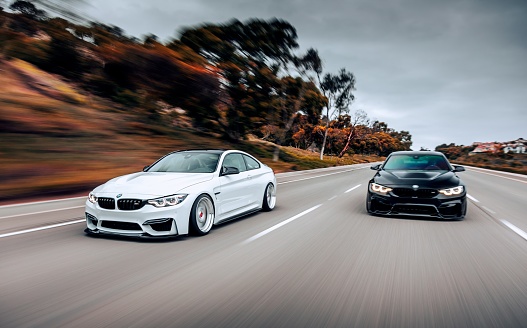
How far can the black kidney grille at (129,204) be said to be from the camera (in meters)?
5.83

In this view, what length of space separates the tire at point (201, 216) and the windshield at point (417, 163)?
15.6 ft

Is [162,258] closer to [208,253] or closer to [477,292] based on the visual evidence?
[208,253]

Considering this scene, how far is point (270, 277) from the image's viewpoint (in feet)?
14.6

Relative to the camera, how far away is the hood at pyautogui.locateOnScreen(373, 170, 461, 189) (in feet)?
27.0

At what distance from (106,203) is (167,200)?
851 mm

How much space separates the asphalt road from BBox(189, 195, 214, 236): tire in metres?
0.17

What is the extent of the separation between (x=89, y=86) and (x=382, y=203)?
77.0ft

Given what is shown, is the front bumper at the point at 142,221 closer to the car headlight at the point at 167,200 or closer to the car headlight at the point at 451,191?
the car headlight at the point at 167,200

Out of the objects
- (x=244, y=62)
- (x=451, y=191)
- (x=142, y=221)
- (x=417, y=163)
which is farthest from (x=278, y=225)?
(x=244, y=62)

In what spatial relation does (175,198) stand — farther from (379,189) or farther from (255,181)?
(379,189)

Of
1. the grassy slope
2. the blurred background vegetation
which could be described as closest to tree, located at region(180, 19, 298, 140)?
the blurred background vegetation

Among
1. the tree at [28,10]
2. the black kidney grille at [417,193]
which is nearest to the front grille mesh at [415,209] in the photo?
the black kidney grille at [417,193]

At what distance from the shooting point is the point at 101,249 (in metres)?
5.57

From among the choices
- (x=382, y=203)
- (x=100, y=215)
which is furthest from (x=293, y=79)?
(x=100, y=215)
